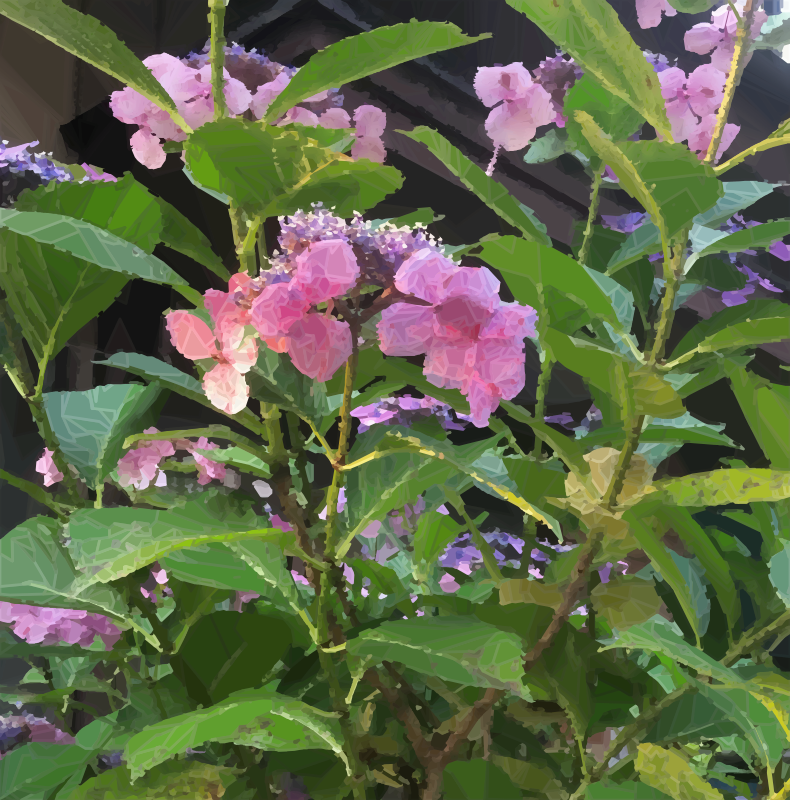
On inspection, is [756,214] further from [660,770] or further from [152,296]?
[152,296]

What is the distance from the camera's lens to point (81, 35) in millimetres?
311

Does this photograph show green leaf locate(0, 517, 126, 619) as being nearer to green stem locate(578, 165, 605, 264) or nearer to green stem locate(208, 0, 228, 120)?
green stem locate(208, 0, 228, 120)

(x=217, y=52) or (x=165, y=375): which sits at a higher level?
(x=217, y=52)

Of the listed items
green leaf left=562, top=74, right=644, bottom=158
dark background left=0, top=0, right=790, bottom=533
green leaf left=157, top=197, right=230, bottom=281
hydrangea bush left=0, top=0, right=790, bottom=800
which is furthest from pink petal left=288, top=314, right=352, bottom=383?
dark background left=0, top=0, right=790, bottom=533

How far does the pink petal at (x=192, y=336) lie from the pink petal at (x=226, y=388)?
0.05 ft

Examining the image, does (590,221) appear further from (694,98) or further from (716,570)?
(716,570)

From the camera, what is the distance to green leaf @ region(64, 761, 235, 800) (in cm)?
32

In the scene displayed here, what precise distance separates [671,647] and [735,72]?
12.6 inches

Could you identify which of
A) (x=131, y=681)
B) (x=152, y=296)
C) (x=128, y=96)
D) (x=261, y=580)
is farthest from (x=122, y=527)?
(x=152, y=296)

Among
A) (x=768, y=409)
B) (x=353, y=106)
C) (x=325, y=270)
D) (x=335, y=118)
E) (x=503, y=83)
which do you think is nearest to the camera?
(x=325, y=270)

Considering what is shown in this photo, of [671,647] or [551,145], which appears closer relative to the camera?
[671,647]

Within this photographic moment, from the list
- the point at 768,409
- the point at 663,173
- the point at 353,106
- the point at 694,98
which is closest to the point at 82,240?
the point at 663,173

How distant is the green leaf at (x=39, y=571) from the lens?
311 mm

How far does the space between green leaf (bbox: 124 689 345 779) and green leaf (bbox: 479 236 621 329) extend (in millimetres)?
234
